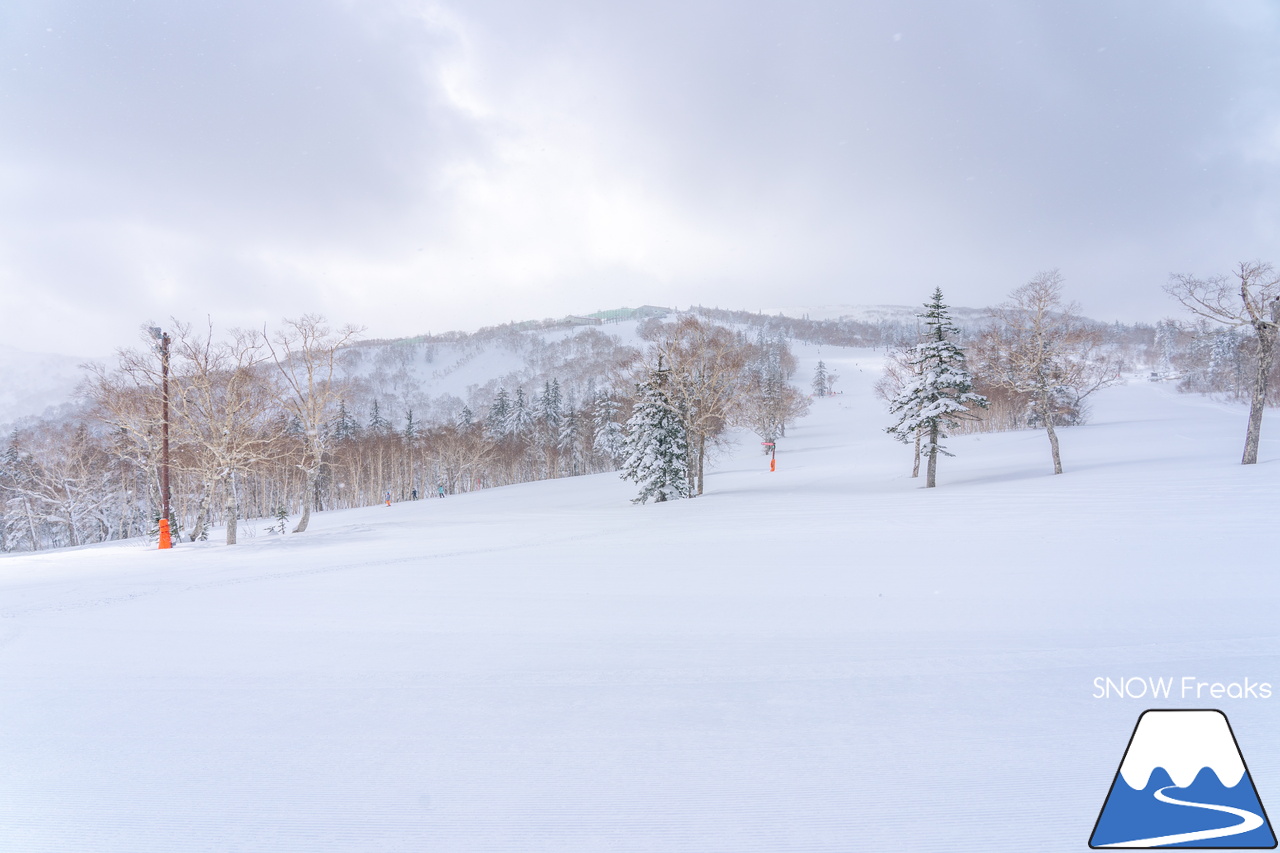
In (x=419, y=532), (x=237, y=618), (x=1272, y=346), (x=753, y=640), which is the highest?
(x=1272, y=346)

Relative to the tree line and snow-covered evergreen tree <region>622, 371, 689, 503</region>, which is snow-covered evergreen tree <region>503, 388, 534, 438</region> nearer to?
the tree line

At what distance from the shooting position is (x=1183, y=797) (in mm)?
2578

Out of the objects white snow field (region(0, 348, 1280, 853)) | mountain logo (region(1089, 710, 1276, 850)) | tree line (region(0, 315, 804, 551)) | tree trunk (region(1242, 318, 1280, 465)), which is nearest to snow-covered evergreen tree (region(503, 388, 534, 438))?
tree line (region(0, 315, 804, 551))

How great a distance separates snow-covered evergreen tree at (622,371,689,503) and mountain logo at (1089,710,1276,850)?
22.6 metres

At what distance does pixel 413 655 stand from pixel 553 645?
1131 mm

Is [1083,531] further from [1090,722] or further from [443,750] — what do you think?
[443,750]

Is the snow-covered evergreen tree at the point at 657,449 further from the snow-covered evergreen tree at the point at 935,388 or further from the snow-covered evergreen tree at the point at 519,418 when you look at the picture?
the snow-covered evergreen tree at the point at 519,418

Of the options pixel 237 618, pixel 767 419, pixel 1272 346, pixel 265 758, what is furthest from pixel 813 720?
pixel 767 419

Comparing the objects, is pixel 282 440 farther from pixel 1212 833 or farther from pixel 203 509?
pixel 1212 833

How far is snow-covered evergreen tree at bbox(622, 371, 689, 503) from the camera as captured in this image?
25672mm

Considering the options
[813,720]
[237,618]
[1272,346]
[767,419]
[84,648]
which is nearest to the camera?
[813,720]

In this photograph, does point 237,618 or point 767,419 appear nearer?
point 237,618

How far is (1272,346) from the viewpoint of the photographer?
18234 millimetres

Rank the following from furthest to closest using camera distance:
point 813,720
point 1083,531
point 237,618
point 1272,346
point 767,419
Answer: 1. point 767,419
2. point 1272,346
3. point 1083,531
4. point 237,618
5. point 813,720
